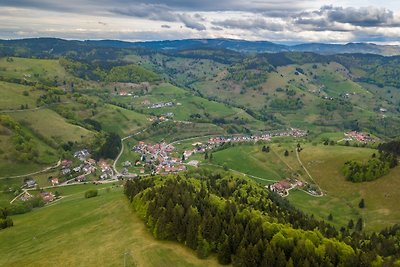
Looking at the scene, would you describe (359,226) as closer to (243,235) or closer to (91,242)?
(243,235)

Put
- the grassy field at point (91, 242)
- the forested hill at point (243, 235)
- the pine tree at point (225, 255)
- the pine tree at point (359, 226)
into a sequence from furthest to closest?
the pine tree at point (359, 226) → the grassy field at point (91, 242) → the pine tree at point (225, 255) → the forested hill at point (243, 235)

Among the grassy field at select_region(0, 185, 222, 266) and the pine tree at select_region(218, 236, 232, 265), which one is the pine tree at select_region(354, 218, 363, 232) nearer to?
the grassy field at select_region(0, 185, 222, 266)

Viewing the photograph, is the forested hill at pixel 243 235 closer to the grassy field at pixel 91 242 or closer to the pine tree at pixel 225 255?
the pine tree at pixel 225 255

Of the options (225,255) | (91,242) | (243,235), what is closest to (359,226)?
(243,235)

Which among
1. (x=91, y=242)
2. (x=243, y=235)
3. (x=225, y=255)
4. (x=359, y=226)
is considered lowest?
(x=359, y=226)

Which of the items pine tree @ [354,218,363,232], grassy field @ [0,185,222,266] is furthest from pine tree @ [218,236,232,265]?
pine tree @ [354,218,363,232]

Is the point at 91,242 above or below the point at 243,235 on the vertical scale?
below

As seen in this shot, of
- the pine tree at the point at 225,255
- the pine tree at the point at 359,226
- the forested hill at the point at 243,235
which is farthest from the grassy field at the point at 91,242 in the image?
the pine tree at the point at 359,226

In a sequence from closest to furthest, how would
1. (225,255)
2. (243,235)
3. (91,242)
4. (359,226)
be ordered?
(225,255) < (243,235) < (91,242) < (359,226)

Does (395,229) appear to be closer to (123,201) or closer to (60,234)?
(123,201)

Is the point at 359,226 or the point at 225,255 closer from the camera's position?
the point at 225,255
